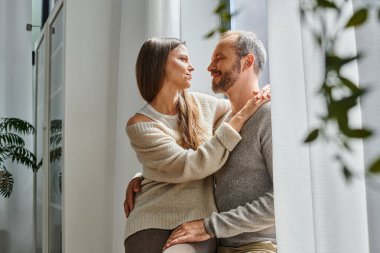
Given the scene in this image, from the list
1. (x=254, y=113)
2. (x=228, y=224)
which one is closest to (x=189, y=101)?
(x=254, y=113)

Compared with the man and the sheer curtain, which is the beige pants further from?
the sheer curtain

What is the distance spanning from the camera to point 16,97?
4910mm

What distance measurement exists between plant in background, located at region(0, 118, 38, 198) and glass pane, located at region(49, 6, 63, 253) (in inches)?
30.8

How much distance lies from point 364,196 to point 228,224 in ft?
2.22

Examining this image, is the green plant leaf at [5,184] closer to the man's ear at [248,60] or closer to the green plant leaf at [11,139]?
the green plant leaf at [11,139]

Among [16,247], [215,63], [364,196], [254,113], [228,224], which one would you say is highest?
[215,63]

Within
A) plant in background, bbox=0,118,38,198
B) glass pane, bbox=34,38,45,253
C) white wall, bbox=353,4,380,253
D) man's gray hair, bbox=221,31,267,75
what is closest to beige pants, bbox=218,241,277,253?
man's gray hair, bbox=221,31,267,75

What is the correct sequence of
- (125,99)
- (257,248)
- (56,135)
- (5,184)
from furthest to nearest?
1. (5,184)
2. (56,135)
3. (125,99)
4. (257,248)

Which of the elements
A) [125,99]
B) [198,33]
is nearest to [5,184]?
[125,99]

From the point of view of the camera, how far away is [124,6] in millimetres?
3084

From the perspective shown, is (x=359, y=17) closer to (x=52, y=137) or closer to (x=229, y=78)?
(x=229, y=78)

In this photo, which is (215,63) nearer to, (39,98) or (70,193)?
(70,193)

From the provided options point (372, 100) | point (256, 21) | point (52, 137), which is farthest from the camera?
point (52, 137)

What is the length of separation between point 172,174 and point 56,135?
1.83 m
